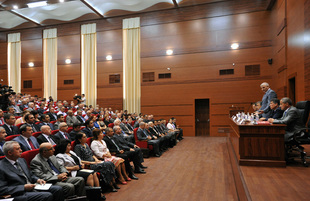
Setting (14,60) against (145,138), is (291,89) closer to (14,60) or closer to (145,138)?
(145,138)

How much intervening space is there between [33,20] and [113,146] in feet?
29.2

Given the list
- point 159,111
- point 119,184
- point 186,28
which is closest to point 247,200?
point 119,184

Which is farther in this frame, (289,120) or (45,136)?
(45,136)

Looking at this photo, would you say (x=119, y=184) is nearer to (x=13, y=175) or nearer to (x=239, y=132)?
(x=13, y=175)

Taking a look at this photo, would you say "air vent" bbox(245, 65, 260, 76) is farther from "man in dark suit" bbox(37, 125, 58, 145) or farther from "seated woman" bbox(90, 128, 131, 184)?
"man in dark suit" bbox(37, 125, 58, 145)

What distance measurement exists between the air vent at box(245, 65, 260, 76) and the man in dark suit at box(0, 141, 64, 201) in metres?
7.11

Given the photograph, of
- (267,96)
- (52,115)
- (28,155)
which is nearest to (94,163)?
(28,155)

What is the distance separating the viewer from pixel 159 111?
27.2 feet

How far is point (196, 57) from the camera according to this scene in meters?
7.95

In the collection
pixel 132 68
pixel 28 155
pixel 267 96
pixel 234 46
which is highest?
pixel 234 46

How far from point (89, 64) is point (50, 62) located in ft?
6.66

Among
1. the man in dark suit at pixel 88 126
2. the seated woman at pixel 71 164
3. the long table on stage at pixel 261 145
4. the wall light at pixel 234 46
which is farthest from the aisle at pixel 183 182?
the wall light at pixel 234 46

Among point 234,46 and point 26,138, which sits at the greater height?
point 234,46

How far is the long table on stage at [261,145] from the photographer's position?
7.77 ft
